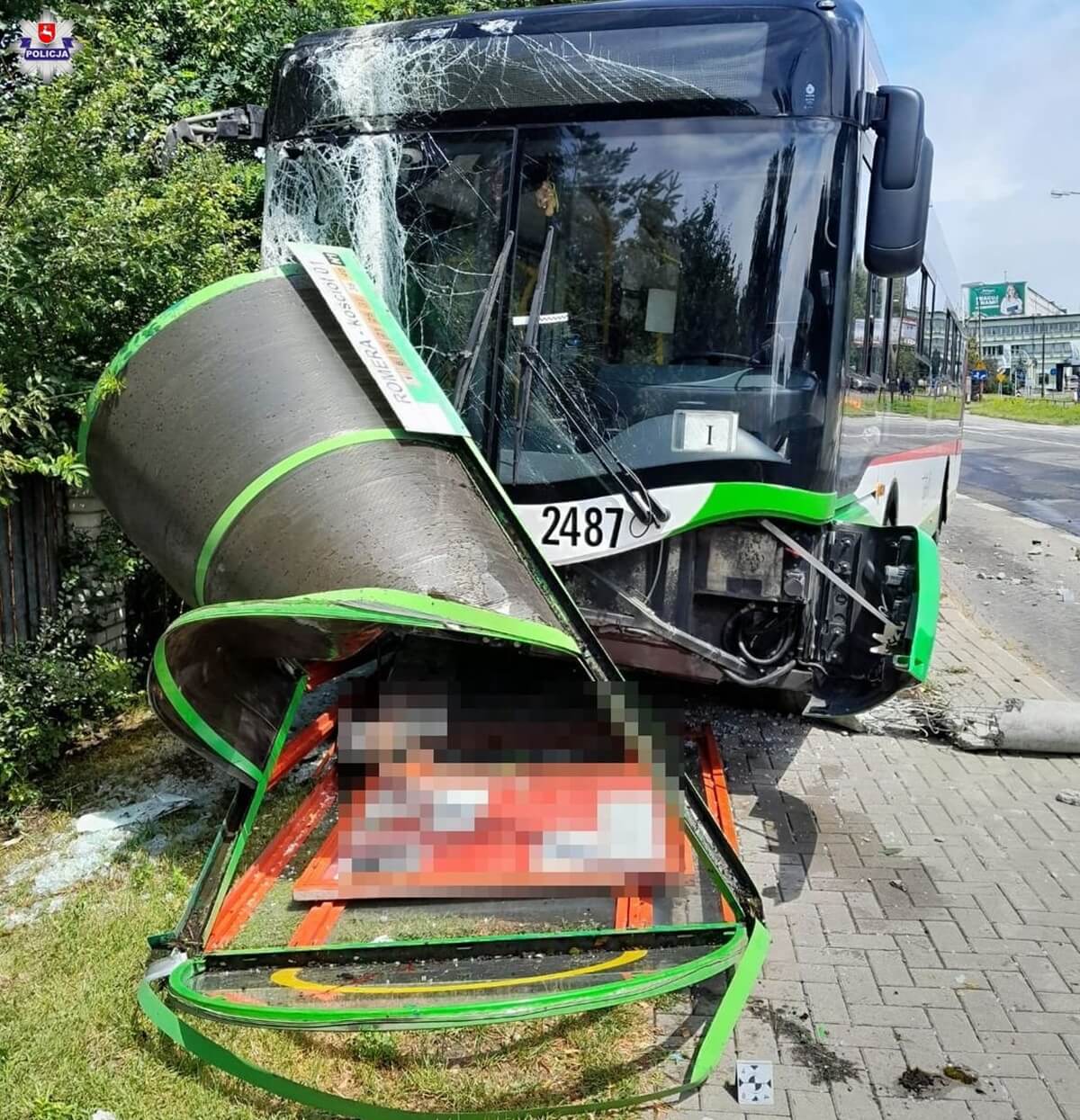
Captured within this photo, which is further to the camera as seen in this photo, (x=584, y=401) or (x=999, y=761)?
(x=999, y=761)

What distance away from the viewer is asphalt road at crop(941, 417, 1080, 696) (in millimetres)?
8969

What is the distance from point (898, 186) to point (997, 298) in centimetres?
8958

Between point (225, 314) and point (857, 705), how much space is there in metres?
3.10

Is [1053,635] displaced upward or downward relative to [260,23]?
downward

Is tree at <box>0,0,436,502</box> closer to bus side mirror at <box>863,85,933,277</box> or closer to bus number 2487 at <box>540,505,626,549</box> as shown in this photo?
bus number 2487 at <box>540,505,626,549</box>

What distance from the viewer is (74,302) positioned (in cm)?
482

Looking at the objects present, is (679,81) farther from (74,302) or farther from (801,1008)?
(801,1008)

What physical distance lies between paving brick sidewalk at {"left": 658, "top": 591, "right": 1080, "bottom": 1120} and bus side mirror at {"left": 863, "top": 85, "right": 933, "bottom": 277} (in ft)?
8.46

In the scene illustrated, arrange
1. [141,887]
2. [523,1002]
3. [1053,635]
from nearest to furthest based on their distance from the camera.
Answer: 1. [523,1002]
2. [141,887]
3. [1053,635]

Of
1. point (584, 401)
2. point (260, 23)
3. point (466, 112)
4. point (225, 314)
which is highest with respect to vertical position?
point (260, 23)

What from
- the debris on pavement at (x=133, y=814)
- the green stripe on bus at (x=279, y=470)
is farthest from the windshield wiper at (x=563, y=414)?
the debris on pavement at (x=133, y=814)

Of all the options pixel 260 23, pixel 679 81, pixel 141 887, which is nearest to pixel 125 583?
pixel 141 887

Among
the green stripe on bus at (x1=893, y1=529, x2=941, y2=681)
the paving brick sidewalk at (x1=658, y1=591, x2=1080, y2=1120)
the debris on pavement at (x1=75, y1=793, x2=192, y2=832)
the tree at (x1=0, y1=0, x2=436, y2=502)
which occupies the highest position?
the tree at (x1=0, y1=0, x2=436, y2=502)

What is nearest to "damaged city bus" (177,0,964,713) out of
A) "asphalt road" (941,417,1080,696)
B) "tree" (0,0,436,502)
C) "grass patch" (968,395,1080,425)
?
"tree" (0,0,436,502)
